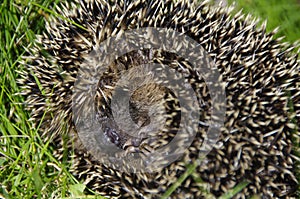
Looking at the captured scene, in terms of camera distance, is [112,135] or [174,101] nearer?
[174,101]

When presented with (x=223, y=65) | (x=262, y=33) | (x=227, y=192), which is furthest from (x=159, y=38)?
(x=227, y=192)

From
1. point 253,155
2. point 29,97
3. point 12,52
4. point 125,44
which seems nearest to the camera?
point 253,155

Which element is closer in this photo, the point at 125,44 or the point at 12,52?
the point at 125,44

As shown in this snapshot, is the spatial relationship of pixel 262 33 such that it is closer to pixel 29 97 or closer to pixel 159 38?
pixel 159 38

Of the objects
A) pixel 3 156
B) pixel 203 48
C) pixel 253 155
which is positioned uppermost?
pixel 203 48

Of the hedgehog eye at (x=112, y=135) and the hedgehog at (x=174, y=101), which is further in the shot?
the hedgehog eye at (x=112, y=135)

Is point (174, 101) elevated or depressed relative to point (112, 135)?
elevated

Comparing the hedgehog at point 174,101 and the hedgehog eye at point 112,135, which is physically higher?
the hedgehog at point 174,101

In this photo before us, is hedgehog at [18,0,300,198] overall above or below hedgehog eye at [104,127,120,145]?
above
